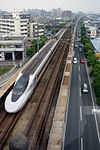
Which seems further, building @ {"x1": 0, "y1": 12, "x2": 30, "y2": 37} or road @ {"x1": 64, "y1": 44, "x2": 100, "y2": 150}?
building @ {"x1": 0, "y1": 12, "x2": 30, "y2": 37}

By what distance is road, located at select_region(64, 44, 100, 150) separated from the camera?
65.1 ft

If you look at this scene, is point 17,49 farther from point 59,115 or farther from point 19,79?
point 59,115

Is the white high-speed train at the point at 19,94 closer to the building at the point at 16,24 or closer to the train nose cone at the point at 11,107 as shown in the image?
the train nose cone at the point at 11,107

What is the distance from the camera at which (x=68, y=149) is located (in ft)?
62.1

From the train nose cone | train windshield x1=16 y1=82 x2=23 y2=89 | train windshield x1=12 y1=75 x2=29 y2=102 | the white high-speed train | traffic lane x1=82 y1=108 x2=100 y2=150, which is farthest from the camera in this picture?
train windshield x1=16 y1=82 x2=23 y2=89

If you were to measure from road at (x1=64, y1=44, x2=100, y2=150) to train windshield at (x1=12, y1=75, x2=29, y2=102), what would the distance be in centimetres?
828

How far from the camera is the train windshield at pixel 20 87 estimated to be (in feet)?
74.8

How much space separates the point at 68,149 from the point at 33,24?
9208 cm

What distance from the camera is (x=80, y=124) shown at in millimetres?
23484

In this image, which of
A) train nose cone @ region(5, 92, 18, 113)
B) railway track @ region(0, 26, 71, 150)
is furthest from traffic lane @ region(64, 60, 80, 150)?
train nose cone @ region(5, 92, 18, 113)

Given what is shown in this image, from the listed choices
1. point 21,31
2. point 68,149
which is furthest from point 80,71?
point 21,31

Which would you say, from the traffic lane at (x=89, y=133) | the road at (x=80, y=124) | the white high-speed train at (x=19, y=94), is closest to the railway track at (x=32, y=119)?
the white high-speed train at (x=19, y=94)

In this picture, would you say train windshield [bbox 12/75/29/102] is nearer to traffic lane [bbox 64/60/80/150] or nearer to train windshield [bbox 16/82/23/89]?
train windshield [bbox 16/82/23/89]

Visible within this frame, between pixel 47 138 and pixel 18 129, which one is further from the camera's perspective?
pixel 18 129
